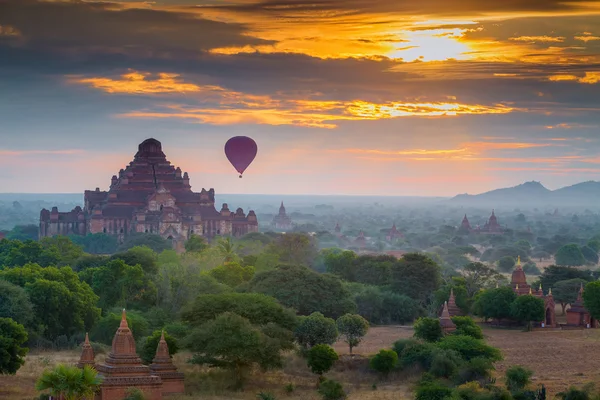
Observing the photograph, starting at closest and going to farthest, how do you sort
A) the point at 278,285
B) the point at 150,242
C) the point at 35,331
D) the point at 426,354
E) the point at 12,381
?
the point at 12,381 < the point at 426,354 < the point at 35,331 < the point at 278,285 < the point at 150,242

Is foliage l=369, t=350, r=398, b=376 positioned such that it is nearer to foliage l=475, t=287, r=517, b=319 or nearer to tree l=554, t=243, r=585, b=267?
foliage l=475, t=287, r=517, b=319

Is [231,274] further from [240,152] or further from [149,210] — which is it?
[149,210]

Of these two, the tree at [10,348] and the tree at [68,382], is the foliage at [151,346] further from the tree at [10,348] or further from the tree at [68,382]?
the tree at [68,382]

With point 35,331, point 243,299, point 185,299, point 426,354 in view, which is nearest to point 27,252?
point 185,299

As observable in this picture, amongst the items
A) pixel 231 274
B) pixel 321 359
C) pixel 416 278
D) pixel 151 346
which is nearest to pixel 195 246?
pixel 231 274

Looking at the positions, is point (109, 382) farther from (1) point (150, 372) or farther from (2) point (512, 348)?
(2) point (512, 348)

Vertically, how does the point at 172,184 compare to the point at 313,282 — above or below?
above

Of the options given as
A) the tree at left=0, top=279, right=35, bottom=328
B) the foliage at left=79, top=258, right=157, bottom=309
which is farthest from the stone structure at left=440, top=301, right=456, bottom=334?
the tree at left=0, top=279, right=35, bottom=328
